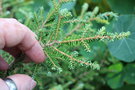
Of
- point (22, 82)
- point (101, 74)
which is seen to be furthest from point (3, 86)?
point (101, 74)

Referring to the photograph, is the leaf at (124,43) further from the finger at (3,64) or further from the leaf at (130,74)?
the finger at (3,64)

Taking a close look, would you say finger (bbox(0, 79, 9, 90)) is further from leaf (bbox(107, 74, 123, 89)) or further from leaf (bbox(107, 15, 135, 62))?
leaf (bbox(107, 74, 123, 89))

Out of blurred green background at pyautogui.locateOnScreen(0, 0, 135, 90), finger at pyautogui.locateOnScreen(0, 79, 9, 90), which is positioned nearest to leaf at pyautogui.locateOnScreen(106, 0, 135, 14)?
blurred green background at pyautogui.locateOnScreen(0, 0, 135, 90)

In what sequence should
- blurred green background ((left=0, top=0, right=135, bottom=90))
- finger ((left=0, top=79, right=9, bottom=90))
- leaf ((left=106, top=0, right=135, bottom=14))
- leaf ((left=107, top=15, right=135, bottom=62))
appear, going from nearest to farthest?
finger ((left=0, top=79, right=9, bottom=90))
leaf ((left=107, top=15, right=135, bottom=62))
leaf ((left=106, top=0, right=135, bottom=14))
blurred green background ((left=0, top=0, right=135, bottom=90))

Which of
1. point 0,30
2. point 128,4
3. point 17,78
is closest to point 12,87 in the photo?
point 17,78

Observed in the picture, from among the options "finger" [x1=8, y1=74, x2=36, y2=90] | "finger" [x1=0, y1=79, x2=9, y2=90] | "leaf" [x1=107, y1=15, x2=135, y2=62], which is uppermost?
"leaf" [x1=107, y1=15, x2=135, y2=62]

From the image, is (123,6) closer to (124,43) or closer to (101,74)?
(124,43)
